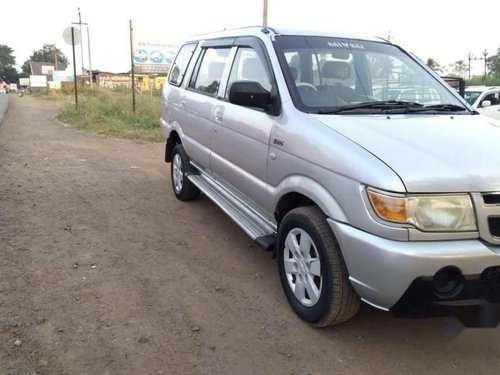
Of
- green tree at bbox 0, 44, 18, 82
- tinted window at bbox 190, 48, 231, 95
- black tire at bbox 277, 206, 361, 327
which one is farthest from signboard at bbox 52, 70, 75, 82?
black tire at bbox 277, 206, 361, 327

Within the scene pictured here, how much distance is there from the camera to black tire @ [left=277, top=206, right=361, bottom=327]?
112 inches

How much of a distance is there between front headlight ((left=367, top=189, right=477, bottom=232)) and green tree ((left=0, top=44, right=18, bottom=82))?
11595cm

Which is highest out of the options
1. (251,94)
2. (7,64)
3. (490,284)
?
(7,64)

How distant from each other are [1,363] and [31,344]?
0.21 metres

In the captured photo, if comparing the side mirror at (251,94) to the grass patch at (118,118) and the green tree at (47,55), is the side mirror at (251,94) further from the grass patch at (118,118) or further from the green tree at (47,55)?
the green tree at (47,55)

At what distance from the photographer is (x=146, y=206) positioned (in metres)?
5.95

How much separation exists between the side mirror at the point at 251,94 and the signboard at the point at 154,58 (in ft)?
95.3

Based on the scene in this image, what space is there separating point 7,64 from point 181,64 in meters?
121

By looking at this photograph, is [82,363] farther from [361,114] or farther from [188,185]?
[188,185]

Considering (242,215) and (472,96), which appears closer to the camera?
(242,215)

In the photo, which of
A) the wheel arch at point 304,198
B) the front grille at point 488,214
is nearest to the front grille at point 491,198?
the front grille at point 488,214

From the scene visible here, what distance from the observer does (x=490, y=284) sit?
2570 millimetres

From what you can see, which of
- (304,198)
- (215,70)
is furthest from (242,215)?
(215,70)

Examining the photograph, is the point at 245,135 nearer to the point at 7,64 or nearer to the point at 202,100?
the point at 202,100
